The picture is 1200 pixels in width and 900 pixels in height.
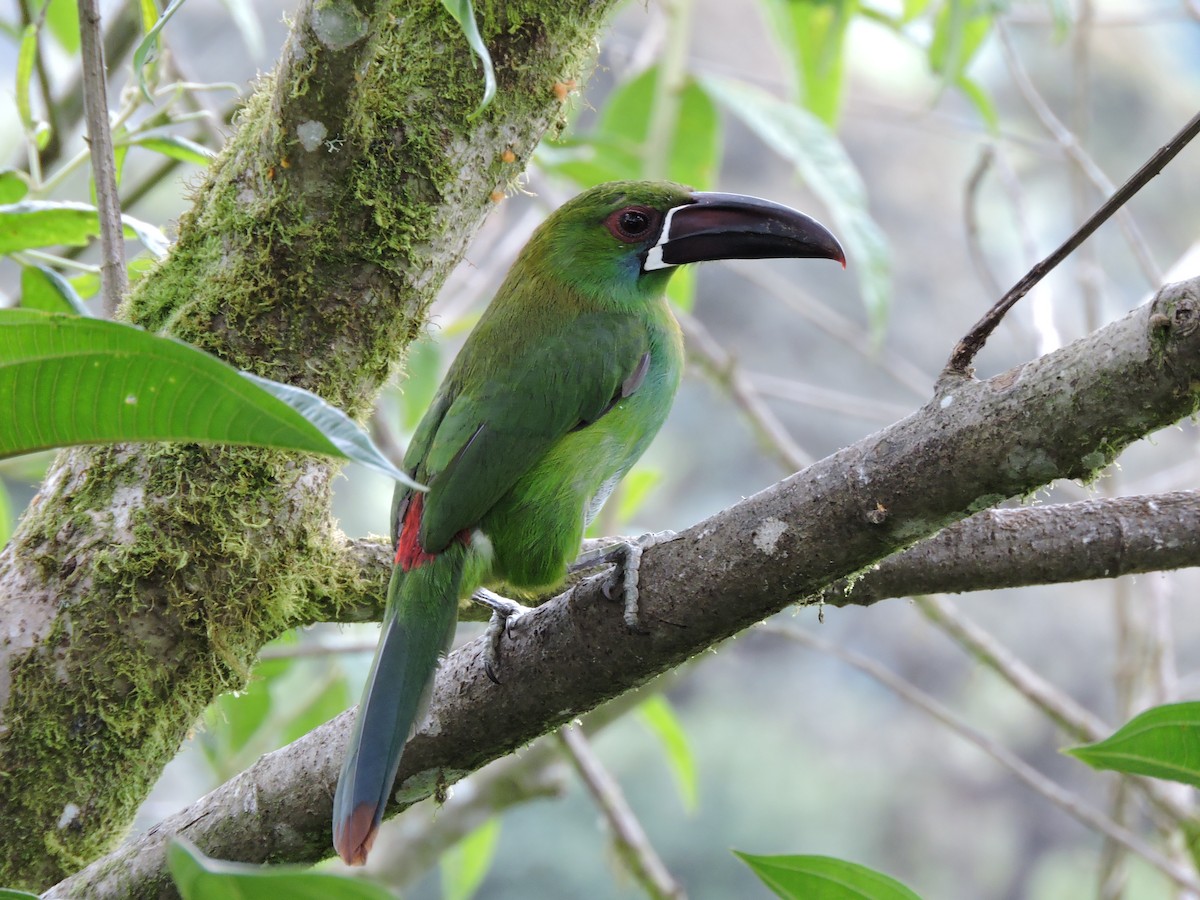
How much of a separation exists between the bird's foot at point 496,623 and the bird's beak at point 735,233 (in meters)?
0.91

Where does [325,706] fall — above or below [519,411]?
below

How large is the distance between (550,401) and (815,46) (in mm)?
1946

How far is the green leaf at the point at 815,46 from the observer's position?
3232 millimetres

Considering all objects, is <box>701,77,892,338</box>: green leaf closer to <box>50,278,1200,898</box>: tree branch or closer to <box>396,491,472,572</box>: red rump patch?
<box>396,491,472,572</box>: red rump patch

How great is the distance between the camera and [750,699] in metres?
11.0

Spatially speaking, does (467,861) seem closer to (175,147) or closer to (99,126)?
(175,147)

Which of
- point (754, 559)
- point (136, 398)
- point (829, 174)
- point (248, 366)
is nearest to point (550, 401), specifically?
point (248, 366)

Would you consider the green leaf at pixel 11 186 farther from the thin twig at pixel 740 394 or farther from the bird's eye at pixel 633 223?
the thin twig at pixel 740 394

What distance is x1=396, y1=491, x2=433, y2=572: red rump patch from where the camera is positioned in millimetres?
2086

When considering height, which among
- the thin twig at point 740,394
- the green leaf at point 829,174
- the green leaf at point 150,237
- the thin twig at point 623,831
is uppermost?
the green leaf at point 829,174

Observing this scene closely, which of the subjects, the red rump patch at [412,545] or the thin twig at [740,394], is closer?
the red rump patch at [412,545]

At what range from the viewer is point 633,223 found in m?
2.69

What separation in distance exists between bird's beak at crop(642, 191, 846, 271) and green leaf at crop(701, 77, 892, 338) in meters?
0.61

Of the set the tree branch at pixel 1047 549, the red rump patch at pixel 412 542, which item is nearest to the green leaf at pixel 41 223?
the red rump patch at pixel 412 542
